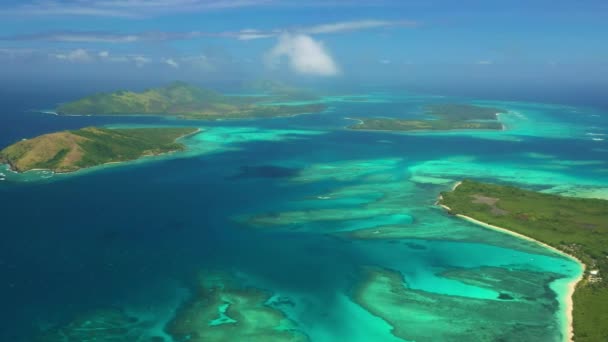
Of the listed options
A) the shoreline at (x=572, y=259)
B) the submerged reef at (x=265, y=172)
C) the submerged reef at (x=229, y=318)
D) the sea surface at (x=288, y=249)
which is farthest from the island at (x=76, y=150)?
the shoreline at (x=572, y=259)

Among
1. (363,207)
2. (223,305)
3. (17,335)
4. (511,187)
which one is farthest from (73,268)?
(511,187)

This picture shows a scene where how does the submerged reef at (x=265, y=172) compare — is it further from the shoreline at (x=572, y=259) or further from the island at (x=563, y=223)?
the island at (x=563, y=223)

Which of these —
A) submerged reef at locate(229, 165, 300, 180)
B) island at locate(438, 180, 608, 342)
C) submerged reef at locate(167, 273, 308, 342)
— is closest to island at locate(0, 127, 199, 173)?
submerged reef at locate(229, 165, 300, 180)

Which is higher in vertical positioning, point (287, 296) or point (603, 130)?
point (603, 130)

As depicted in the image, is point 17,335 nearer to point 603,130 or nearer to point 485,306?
point 485,306

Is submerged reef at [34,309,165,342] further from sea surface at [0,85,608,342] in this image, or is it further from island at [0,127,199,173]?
island at [0,127,199,173]

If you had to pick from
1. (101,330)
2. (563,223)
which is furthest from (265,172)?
(101,330)

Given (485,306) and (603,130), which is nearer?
(485,306)
